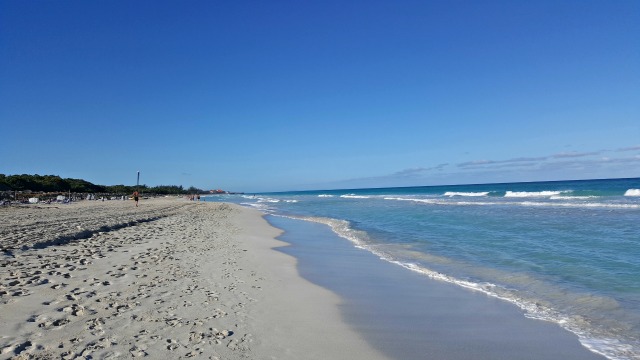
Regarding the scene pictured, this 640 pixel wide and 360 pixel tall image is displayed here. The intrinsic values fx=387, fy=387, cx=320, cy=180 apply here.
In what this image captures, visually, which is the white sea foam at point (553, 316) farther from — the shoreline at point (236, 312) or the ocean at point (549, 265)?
the shoreline at point (236, 312)

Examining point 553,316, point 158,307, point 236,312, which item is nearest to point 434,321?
point 553,316

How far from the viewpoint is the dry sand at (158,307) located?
14.4 feet

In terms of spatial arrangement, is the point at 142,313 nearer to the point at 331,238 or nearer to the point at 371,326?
the point at 371,326

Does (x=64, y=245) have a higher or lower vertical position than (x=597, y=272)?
higher

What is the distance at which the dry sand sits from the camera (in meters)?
4.38

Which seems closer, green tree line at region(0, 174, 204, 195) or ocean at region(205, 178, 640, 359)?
ocean at region(205, 178, 640, 359)

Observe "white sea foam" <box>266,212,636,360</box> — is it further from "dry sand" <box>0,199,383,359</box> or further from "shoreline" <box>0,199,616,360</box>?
"dry sand" <box>0,199,383,359</box>

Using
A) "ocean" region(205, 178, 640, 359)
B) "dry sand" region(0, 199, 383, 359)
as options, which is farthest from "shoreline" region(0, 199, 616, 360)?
"ocean" region(205, 178, 640, 359)

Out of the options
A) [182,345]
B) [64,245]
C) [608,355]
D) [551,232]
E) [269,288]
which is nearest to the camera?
[182,345]

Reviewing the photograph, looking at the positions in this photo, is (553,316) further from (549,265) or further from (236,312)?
(236,312)

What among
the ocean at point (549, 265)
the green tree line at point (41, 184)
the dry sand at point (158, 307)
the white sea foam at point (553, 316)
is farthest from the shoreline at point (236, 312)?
the green tree line at point (41, 184)

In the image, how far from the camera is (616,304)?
261 inches

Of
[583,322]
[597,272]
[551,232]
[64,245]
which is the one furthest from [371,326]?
[551,232]

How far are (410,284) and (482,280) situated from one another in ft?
5.43
